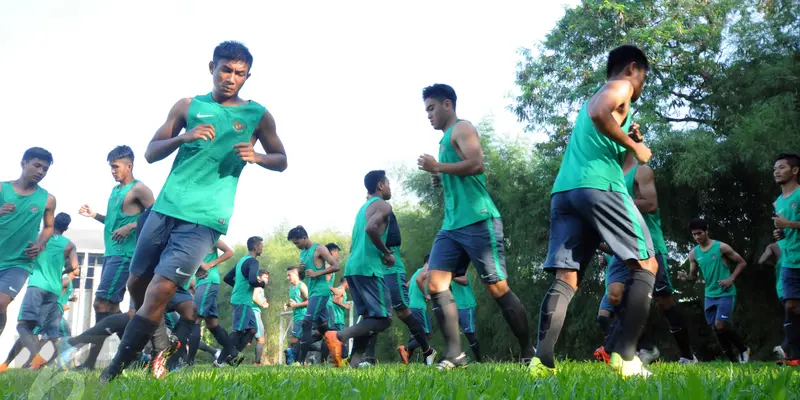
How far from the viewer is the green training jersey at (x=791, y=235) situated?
834 cm

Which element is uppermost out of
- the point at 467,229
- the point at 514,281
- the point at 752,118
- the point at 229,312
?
the point at 752,118

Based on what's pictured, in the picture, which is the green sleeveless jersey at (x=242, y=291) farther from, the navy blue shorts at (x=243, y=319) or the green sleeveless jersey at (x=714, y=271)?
the green sleeveless jersey at (x=714, y=271)

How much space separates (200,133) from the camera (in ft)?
15.4

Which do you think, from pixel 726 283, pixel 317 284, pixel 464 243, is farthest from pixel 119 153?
pixel 726 283

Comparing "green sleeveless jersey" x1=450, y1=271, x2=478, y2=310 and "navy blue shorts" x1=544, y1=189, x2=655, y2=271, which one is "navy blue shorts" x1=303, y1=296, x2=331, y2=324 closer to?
"green sleeveless jersey" x1=450, y1=271, x2=478, y2=310

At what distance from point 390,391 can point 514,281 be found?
2161cm

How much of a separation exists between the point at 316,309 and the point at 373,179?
4.94 meters

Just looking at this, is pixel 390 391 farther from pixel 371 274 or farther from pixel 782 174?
pixel 782 174

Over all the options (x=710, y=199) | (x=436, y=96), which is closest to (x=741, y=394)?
(x=436, y=96)

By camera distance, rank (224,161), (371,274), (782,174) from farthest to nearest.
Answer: (371,274) < (782,174) < (224,161)

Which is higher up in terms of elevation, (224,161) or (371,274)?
(224,161)

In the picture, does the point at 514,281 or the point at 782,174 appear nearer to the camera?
the point at 782,174

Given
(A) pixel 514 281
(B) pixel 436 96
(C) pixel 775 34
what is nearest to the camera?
(B) pixel 436 96

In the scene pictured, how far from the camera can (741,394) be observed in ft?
9.88
